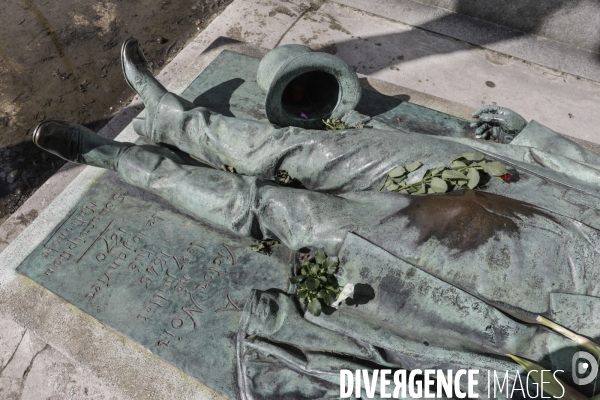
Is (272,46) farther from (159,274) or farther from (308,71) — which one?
(159,274)

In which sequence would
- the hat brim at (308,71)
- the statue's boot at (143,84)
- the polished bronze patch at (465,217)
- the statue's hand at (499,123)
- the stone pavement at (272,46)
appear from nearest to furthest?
the polished bronze patch at (465,217)
the stone pavement at (272,46)
the hat brim at (308,71)
the statue's boot at (143,84)
the statue's hand at (499,123)

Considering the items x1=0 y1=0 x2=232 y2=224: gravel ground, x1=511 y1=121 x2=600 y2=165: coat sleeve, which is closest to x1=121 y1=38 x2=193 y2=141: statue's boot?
x1=0 y1=0 x2=232 y2=224: gravel ground

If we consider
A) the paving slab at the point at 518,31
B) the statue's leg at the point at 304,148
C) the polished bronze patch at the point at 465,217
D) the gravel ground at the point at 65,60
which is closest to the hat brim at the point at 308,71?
the statue's leg at the point at 304,148

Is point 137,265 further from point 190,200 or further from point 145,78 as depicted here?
point 145,78

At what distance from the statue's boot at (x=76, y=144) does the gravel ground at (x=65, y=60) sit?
166cm

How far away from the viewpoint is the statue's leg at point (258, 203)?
2217mm

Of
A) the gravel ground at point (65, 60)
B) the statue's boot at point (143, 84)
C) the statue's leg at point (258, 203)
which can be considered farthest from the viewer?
the gravel ground at point (65, 60)

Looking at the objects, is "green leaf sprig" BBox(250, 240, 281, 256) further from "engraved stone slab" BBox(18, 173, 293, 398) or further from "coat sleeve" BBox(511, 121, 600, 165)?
"coat sleeve" BBox(511, 121, 600, 165)

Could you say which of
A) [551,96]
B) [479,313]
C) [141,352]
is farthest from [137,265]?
[551,96]

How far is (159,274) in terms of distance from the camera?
266 cm

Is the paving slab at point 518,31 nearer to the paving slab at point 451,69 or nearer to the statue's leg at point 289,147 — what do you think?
the paving slab at point 451,69

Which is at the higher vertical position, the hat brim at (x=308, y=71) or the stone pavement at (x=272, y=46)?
the hat brim at (x=308, y=71)

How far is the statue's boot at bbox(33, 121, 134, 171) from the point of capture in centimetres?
256

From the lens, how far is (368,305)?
83.7 inches
